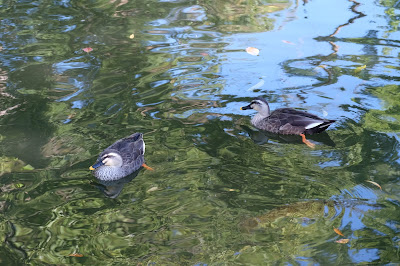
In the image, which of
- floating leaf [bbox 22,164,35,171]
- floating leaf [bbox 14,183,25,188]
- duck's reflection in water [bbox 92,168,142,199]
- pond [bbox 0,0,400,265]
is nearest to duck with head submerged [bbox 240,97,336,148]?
pond [bbox 0,0,400,265]

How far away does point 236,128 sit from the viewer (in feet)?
25.0

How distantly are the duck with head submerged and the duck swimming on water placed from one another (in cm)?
180

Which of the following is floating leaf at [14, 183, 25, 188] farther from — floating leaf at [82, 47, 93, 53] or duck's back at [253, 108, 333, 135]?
floating leaf at [82, 47, 93, 53]

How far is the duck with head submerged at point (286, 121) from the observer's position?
729 centimetres

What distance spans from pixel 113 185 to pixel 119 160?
30cm

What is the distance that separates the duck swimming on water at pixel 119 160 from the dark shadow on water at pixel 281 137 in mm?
1586

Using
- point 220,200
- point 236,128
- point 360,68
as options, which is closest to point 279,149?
point 236,128

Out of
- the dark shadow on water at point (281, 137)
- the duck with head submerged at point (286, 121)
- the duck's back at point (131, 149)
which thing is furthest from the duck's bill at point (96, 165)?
the duck with head submerged at point (286, 121)

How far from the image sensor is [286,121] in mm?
7547

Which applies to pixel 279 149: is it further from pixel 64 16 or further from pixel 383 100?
pixel 64 16

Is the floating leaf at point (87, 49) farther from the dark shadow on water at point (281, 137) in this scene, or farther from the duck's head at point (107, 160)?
the duck's head at point (107, 160)

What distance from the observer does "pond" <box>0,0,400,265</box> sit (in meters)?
5.45

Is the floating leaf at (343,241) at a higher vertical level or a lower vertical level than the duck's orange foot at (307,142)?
higher

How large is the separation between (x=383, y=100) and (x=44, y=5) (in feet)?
26.9
